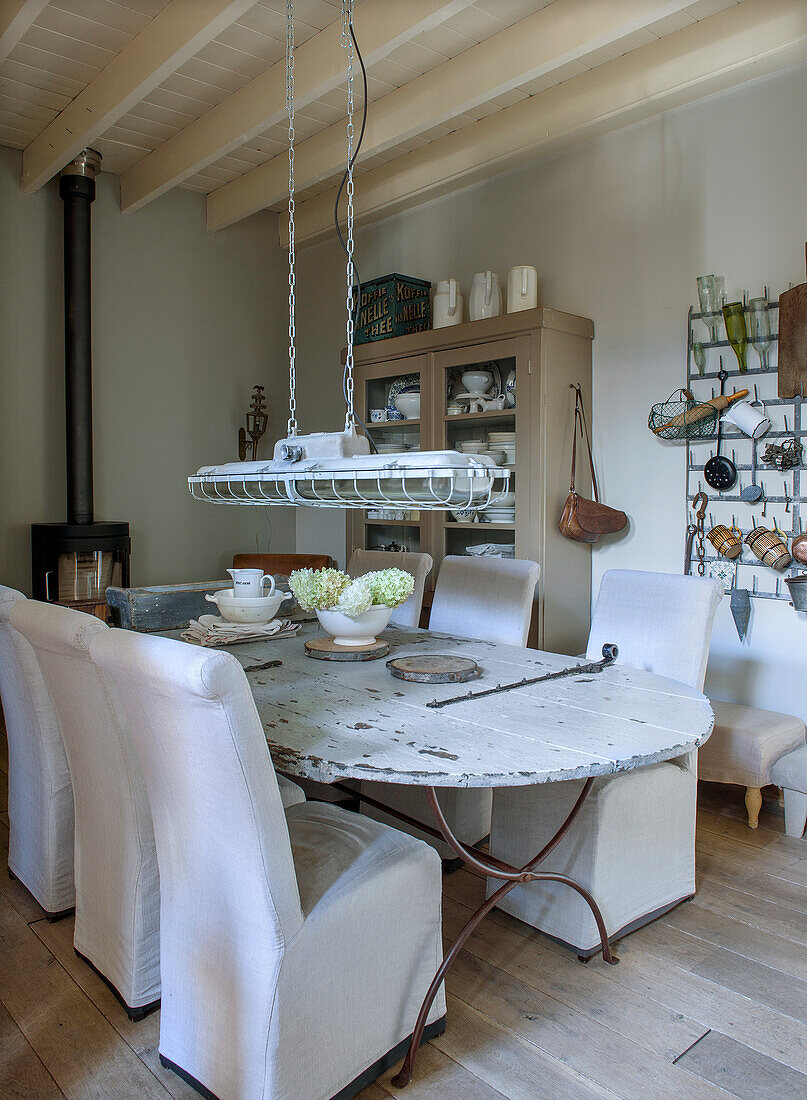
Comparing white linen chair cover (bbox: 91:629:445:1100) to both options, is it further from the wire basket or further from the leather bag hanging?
the wire basket

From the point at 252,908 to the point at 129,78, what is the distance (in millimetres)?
3029

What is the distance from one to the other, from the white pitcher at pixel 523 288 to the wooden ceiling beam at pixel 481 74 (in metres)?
0.67

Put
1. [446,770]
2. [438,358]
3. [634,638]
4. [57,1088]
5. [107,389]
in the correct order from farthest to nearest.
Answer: [107,389], [438,358], [634,638], [57,1088], [446,770]

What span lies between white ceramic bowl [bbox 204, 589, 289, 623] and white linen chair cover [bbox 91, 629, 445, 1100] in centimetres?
103


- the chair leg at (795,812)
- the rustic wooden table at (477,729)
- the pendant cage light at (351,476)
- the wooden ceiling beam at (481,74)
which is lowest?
the chair leg at (795,812)

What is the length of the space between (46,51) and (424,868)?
3239 mm

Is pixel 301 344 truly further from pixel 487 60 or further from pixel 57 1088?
pixel 57 1088

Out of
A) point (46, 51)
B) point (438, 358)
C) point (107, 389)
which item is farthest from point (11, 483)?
point (438, 358)

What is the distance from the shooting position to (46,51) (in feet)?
Result: 9.98

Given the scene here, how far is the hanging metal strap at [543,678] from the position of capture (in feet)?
6.06

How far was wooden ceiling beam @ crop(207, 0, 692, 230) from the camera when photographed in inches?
100

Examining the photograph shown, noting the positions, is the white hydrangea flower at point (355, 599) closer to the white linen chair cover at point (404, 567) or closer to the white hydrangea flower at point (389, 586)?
the white hydrangea flower at point (389, 586)

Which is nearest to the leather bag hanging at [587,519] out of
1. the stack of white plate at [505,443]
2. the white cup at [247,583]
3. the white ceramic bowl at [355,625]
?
the stack of white plate at [505,443]

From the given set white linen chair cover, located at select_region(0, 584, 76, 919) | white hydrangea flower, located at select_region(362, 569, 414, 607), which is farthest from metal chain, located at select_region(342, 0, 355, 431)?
white linen chair cover, located at select_region(0, 584, 76, 919)
